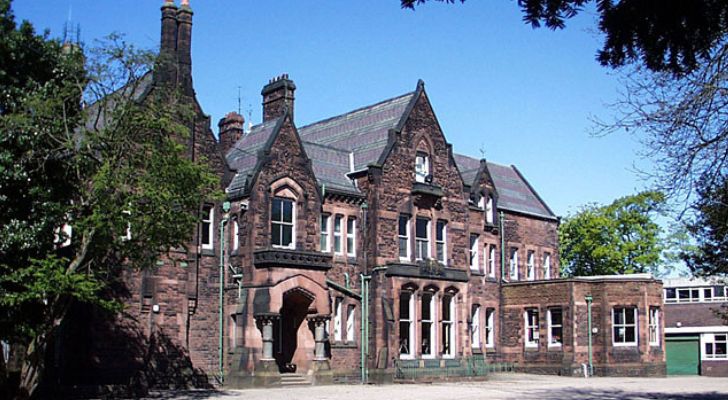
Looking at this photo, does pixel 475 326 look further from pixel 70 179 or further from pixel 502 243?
pixel 70 179

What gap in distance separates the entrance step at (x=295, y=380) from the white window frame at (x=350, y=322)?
3.53 metres

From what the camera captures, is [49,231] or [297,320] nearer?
[49,231]

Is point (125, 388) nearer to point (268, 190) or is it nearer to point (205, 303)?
point (205, 303)

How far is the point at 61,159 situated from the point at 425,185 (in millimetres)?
18759

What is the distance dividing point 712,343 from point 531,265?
1187cm

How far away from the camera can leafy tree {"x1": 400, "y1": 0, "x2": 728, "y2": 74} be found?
334 inches

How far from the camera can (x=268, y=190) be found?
3300 centimetres

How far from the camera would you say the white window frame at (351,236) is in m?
36.2

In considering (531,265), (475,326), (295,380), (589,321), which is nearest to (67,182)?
(295,380)

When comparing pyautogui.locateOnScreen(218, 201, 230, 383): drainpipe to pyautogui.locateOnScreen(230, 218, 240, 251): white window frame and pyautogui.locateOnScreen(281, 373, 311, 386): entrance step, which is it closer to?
pyautogui.locateOnScreen(230, 218, 240, 251): white window frame

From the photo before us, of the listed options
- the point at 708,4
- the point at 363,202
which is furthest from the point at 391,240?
the point at 708,4

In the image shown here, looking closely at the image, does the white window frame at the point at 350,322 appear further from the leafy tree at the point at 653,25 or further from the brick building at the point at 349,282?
the leafy tree at the point at 653,25

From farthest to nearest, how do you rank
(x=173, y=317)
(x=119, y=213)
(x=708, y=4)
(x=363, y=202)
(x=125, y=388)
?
(x=363, y=202) < (x=173, y=317) < (x=125, y=388) < (x=119, y=213) < (x=708, y=4)

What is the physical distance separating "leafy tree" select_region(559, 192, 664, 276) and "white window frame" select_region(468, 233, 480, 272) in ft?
75.9
